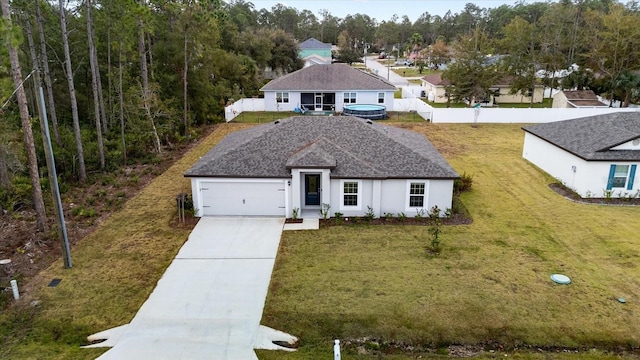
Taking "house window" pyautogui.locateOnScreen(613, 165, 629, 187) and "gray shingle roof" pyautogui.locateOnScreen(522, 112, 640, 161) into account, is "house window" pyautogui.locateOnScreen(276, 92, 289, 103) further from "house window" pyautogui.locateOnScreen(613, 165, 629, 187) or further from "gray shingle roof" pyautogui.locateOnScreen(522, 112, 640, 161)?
"house window" pyautogui.locateOnScreen(613, 165, 629, 187)

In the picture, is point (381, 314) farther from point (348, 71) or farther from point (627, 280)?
point (348, 71)

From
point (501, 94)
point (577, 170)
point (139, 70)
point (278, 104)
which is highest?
point (139, 70)

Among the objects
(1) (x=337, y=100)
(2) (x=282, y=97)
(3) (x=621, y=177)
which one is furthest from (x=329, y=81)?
(3) (x=621, y=177)

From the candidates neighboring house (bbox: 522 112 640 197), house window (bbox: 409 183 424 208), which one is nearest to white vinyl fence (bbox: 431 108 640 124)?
neighboring house (bbox: 522 112 640 197)

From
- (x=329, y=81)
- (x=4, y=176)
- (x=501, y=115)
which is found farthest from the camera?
(x=329, y=81)

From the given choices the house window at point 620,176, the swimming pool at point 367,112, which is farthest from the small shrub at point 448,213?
the swimming pool at point 367,112

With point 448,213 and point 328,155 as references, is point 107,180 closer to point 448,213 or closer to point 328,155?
point 328,155
